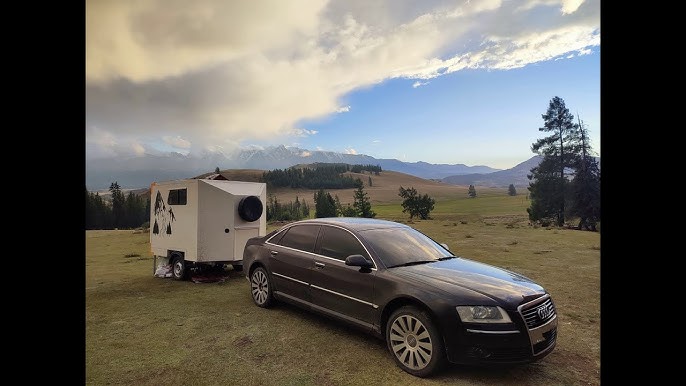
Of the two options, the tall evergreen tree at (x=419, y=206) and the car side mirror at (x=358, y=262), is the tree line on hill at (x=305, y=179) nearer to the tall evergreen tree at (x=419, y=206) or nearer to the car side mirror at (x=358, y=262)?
the tall evergreen tree at (x=419, y=206)

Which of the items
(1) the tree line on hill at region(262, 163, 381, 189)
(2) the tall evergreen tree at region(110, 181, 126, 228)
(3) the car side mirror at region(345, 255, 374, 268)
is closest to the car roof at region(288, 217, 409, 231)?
(3) the car side mirror at region(345, 255, 374, 268)

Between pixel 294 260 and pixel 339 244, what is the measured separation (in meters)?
0.86

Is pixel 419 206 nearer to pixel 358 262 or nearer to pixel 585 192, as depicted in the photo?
pixel 585 192

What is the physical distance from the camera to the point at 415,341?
12.2 ft

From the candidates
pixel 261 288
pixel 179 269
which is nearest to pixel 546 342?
pixel 261 288

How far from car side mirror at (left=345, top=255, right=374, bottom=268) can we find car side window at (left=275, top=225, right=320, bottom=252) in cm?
102

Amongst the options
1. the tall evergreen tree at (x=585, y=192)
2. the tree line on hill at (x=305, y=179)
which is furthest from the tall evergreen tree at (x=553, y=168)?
the tree line on hill at (x=305, y=179)

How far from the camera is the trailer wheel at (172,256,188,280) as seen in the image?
27.6ft

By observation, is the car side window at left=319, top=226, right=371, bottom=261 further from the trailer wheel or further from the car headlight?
the trailer wheel

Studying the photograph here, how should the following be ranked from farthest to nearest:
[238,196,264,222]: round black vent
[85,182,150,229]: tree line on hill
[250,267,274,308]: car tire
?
[85,182,150,229]: tree line on hill
[238,196,264,222]: round black vent
[250,267,274,308]: car tire

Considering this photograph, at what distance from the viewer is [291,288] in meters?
5.39

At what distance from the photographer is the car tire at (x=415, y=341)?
3.55 m
